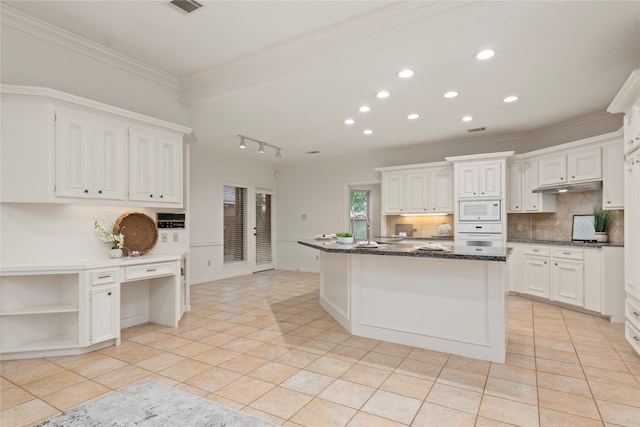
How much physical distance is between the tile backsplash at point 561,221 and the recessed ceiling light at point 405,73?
3.48m

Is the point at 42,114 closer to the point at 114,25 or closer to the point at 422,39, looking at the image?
the point at 114,25

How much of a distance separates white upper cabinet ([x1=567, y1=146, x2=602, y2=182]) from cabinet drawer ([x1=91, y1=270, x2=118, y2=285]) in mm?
5860

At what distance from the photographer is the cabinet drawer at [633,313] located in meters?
3.01

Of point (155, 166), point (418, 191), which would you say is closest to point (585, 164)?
point (418, 191)

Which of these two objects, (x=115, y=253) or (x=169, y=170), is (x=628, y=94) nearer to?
(x=169, y=170)

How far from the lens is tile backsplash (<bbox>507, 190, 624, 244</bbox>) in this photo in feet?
14.6

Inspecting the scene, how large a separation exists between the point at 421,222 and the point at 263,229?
385 centimetres

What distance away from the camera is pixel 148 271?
11.5ft

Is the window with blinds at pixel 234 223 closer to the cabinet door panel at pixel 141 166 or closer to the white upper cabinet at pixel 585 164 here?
the cabinet door panel at pixel 141 166

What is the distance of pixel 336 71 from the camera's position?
3332 mm

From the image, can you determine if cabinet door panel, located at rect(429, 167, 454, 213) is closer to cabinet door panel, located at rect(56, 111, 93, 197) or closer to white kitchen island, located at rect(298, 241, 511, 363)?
white kitchen island, located at rect(298, 241, 511, 363)

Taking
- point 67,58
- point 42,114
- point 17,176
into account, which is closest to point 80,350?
point 17,176

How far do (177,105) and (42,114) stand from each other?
160cm

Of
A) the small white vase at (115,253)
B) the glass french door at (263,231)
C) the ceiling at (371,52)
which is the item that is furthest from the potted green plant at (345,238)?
the glass french door at (263,231)
